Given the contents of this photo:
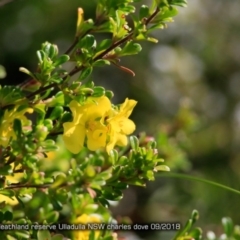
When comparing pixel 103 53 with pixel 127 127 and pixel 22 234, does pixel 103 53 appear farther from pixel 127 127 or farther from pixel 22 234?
pixel 22 234

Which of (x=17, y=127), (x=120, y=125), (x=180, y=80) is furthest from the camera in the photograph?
(x=180, y=80)

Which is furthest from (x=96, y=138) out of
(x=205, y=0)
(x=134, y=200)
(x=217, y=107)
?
(x=205, y=0)

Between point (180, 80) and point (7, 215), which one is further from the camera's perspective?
point (180, 80)

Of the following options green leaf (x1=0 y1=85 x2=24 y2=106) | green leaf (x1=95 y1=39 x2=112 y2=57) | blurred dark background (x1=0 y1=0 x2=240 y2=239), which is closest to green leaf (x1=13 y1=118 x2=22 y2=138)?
green leaf (x1=0 y1=85 x2=24 y2=106)

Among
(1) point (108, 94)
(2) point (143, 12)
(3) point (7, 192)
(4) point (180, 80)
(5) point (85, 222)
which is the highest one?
(2) point (143, 12)

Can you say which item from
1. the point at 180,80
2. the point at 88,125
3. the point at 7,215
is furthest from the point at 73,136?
the point at 180,80

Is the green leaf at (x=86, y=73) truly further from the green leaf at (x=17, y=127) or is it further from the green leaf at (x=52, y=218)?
the green leaf at (x=52, y=218)

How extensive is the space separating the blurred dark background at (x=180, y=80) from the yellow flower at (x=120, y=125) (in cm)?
130

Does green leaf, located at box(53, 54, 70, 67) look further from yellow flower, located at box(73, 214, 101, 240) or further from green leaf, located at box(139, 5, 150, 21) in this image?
yellow flower, located at box(73, 214, 101, 240)

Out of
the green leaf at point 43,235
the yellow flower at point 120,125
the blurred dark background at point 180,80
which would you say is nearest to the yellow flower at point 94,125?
the yellow flower at point 120,125

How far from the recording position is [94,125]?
820mm

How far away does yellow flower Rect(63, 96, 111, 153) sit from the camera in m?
0.80

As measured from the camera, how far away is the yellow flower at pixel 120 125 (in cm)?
83

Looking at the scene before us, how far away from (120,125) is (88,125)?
5cm
